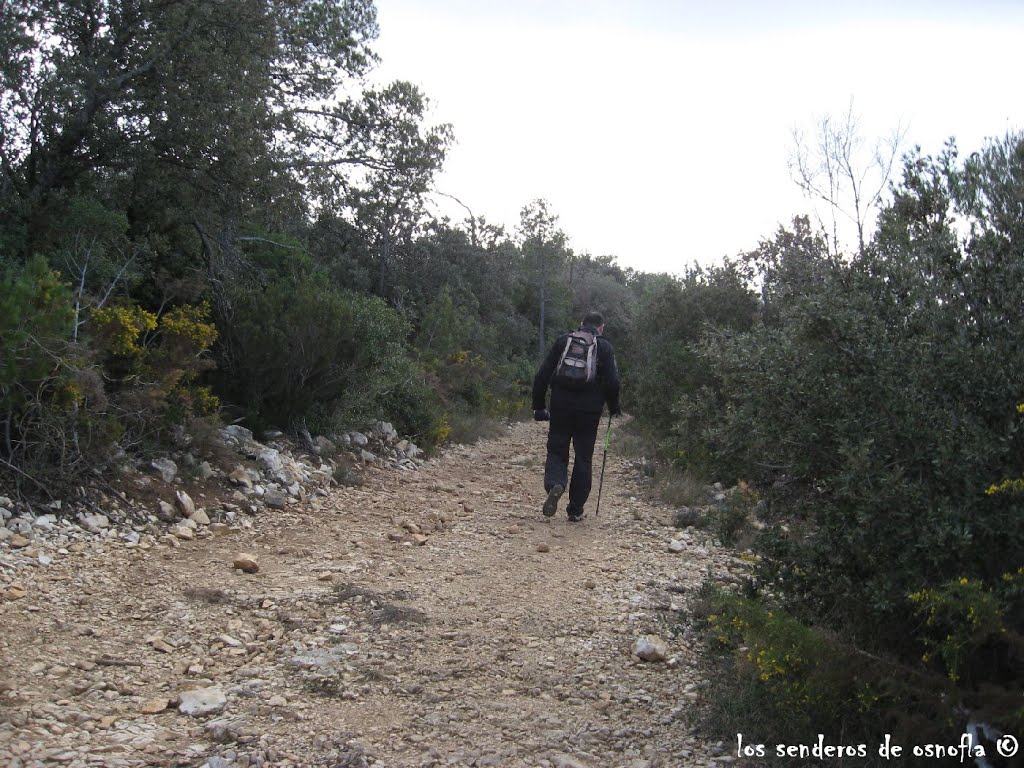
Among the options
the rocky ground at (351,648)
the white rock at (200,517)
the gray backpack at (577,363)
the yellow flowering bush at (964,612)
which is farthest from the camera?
the gray backpack at (577,363)

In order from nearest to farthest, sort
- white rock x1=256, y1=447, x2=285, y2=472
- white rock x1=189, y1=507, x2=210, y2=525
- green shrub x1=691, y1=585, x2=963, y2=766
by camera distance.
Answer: green shrub x1=691, y1=585, x2=963, y2=766 → white rock x1=189, y1=507, x2=210, y2=525 → white rock x1=256, y1=447, x2=285, y2=472

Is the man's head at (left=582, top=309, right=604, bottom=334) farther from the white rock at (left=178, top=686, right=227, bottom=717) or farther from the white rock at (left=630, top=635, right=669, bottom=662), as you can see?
the white rock at (left=178, top=686, right=227, bottom=717)

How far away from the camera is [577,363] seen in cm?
744

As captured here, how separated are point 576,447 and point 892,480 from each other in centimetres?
473

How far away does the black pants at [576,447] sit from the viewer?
7590mm

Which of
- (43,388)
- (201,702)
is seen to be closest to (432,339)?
Result: (43,388)

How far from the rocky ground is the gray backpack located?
137cm

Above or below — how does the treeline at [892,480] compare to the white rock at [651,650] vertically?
above

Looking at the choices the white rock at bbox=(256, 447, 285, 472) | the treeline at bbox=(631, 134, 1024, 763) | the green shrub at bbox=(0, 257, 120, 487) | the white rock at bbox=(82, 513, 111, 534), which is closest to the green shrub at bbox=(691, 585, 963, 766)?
the treeline at bbox=(631, 134, 1024, 763)

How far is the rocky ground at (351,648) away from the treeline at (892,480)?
1.77 ft

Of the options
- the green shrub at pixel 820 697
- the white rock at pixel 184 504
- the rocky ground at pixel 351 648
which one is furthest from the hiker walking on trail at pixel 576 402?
the green shrub at pixel 820 697

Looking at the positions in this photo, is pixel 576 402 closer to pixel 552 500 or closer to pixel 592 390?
pixel 592 390

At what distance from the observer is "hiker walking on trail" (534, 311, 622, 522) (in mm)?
7523

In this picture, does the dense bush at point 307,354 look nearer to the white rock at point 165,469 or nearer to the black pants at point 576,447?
the white rock at point 165,469
